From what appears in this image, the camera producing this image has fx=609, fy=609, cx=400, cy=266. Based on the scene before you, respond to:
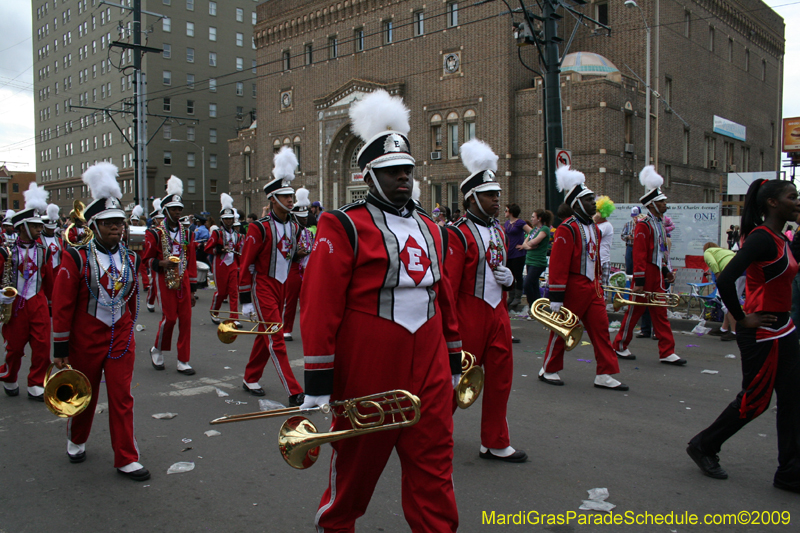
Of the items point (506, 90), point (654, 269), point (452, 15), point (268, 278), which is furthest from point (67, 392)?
point (452, 15)

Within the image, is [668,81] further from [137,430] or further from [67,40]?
[67,40]

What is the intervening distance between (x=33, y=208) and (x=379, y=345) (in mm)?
6602

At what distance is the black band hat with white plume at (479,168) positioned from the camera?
16.7 ft

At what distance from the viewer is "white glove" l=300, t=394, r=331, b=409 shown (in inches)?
111

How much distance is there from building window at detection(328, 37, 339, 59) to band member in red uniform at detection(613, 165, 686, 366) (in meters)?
32.7

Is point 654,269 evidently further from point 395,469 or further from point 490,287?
point 395,469

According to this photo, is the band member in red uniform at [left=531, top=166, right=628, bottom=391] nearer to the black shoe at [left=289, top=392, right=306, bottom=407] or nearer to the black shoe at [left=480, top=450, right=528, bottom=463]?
the black shoe at [left=480, top=450, right=528, bottom=463]

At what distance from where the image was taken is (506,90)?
30344 mm

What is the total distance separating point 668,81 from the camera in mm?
33750

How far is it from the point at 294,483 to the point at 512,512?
158cm

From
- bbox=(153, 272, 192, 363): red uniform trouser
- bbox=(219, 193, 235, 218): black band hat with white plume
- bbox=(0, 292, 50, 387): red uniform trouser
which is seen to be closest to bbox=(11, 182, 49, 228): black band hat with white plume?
bbox=(0, 292, 50, 387): red uniform trouser

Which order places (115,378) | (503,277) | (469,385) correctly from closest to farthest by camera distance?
(469,385) < (115,378) < (503,277)

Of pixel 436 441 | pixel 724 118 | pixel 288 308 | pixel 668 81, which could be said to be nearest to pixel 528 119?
pixel 668 81

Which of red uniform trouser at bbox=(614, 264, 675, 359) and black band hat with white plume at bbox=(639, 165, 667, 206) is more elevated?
black band hat with white plume at bbox=(639, 165, 667, 206)
